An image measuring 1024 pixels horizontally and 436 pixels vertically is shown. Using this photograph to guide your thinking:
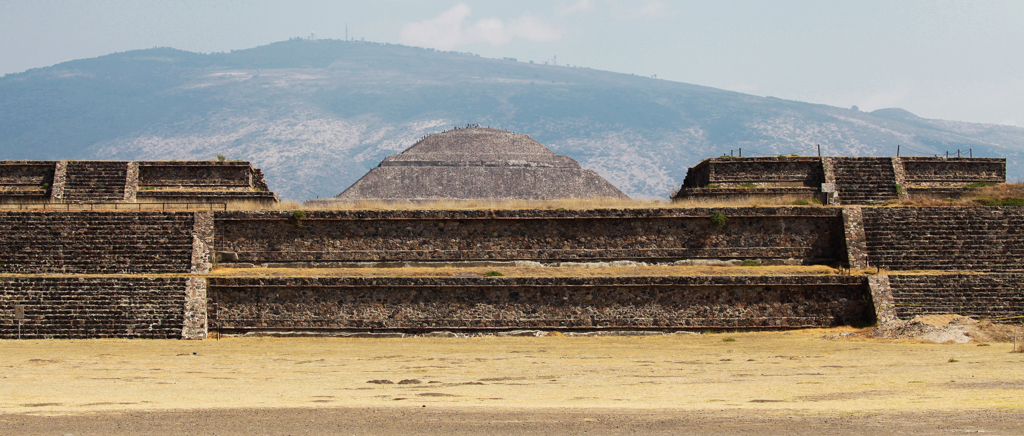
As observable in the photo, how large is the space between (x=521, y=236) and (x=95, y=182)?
16.3m

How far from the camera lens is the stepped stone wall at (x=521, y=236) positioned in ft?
84.9

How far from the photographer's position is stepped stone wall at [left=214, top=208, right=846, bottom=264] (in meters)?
25.9

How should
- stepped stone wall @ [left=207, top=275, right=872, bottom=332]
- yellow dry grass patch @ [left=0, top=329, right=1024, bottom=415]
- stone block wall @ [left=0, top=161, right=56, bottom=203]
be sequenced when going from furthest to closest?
1. stone block wall @ [left=0, top=161, right=56, bottom=203]
2. stepped stone wall @ [left=207, top=275, right=872, bottom=332]
3. yellow dry grass patch @ [left=0, top=329, right=1024, bottom=415]

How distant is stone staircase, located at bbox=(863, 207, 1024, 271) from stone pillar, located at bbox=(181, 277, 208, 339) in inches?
705

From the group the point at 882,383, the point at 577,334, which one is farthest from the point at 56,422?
the point at 577,334

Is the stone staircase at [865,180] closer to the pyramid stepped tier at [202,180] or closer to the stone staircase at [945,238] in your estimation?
the stone staircase at [945,238]

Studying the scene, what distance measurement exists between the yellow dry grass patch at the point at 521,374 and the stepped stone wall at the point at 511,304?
65 centimetres

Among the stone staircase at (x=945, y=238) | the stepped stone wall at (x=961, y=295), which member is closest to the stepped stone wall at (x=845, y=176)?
the stone staircase at (x=945, y=238)

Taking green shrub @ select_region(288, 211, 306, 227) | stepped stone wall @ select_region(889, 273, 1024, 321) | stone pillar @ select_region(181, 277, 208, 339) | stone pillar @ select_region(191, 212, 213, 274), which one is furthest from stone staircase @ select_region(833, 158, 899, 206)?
stone pillar @ select_region(181, 277, 208, 339)

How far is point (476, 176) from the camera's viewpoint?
4444 cm

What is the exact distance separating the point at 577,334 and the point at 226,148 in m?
181

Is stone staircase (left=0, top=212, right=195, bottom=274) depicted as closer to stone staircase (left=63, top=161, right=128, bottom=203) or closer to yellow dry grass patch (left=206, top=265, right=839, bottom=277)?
yellow dry grass patch (left=206, top=265, right=839, bottom=277)

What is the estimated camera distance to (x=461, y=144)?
1889 inches

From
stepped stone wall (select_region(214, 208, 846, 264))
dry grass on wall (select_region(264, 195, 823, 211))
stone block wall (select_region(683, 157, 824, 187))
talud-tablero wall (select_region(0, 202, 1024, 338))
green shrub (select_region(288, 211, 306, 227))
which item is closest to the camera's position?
talud-tablero wall (select_region(0, 202, 1024, 338))
